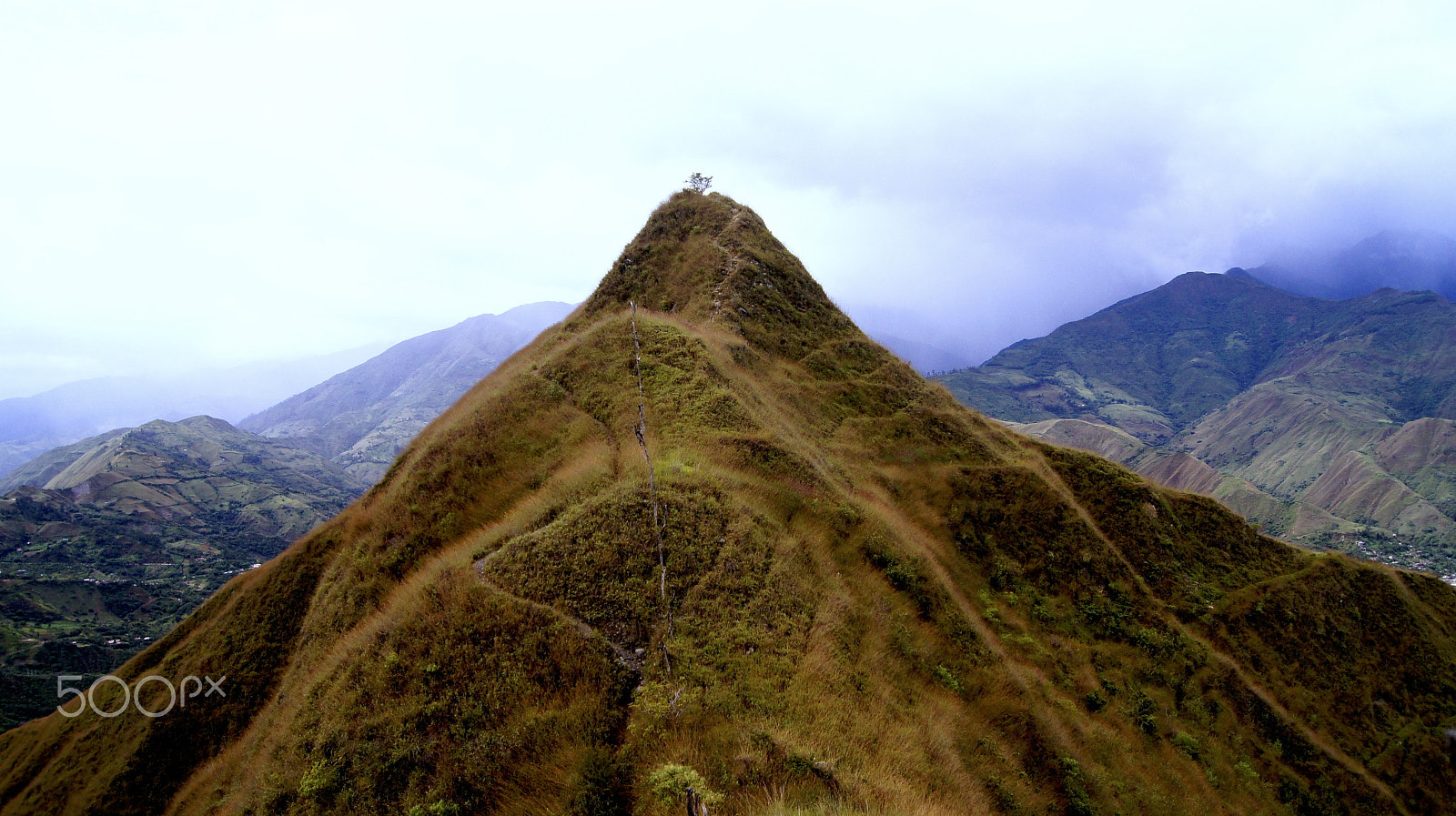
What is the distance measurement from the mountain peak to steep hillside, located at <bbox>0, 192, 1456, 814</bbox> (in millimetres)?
390

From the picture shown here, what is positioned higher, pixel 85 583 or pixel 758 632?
pixel 758 632

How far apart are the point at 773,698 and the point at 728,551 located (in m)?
3.99

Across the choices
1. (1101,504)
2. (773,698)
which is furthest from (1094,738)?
(1101,504)

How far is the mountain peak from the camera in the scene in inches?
1288

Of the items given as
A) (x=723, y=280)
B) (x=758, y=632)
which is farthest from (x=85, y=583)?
(x=758, y=632)

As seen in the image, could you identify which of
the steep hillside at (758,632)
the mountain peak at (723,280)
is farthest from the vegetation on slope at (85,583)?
the mountain peak at (723,280)

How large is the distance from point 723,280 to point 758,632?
26.1 meters

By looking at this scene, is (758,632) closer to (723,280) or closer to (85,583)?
(723,280)

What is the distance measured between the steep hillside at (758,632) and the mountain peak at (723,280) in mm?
390

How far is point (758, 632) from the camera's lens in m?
12.1

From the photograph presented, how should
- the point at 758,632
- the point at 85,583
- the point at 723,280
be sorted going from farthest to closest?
the point at 85,583
the point at 723,280
the point at 758,632

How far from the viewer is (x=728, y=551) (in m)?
13.9

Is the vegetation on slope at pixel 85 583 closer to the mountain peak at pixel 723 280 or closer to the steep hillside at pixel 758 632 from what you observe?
the steep hillside at pixel 758 632

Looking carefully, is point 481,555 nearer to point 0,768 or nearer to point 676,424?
point 676,424
